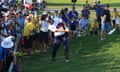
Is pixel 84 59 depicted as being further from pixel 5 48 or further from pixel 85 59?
pixel 5 48

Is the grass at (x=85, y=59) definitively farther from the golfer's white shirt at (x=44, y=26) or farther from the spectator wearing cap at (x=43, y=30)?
the golfer's white shirt at (x=44, y=26)

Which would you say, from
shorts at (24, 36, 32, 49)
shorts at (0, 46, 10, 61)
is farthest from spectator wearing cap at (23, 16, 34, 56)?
shorts at (0, 46, 10, 61)

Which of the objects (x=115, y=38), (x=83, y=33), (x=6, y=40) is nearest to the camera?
(x=6, y=40)

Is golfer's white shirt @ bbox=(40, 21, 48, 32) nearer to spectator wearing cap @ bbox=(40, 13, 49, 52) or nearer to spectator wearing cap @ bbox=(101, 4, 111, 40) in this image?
spectator wearing cap @ bbox=(40, 13, 49, 52)

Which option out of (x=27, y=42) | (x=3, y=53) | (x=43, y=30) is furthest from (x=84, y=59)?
(x=3, y=53)

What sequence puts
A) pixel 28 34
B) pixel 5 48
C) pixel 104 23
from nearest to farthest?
1. pixel 5 48
2. pixel 28 34
3. pixel 104 23

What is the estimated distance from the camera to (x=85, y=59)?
1869 cm

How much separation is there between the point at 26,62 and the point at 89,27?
9046 millimetres

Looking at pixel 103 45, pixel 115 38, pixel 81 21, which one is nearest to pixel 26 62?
pixel 103 45

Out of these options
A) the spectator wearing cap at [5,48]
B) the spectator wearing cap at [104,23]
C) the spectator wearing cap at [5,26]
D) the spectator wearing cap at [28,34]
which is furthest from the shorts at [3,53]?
the spectator wearing cap at [104,23]

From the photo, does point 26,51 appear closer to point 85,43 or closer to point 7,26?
point 7,26

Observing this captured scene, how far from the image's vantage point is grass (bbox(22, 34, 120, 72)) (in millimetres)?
16891

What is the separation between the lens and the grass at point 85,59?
16891 mm

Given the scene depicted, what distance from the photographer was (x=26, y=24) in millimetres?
20438
